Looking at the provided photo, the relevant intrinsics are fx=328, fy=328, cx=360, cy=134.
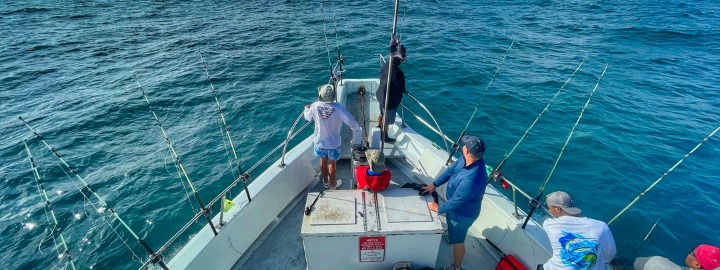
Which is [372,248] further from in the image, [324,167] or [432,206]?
[324,167]

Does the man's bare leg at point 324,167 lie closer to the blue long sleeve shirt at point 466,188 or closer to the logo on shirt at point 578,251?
the blue long sleeve shirt at point 466,188

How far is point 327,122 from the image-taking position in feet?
15.1

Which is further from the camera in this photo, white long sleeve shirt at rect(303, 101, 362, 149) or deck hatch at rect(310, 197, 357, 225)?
white long sleeve shirt at rect(303, 101, 362, 149)

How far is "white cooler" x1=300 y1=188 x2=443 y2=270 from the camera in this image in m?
3.36

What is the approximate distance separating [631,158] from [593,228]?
7.18 m

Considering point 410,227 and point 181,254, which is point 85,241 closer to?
point 181,254

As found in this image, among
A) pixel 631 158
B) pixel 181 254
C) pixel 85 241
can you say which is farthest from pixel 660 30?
pixel 85 241

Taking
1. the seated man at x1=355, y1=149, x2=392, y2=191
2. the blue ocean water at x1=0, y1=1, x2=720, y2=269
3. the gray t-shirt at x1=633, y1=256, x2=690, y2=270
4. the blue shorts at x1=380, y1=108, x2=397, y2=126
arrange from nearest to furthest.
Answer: the gray t-shirt at x1=633, y1=256, x2=690, y2=270 → the seated man at x1=355, y1=149, x2=392, y2=191 → the blue shorts at x1=380, y1=108, x2=397, y2=126 → the blue ocean water at x1=0, y1=1, x2=720, y2=269

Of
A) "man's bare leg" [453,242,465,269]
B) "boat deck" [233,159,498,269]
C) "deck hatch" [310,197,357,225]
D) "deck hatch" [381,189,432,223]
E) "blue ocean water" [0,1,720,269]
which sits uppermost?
"deck hatch" [310,197,357,225]

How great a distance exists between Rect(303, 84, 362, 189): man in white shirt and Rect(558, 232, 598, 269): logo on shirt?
2798mm

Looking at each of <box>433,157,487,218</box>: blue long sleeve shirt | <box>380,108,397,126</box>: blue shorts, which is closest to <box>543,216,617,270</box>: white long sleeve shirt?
<box>433,157,487,218</box>: blue long sleeve shirt

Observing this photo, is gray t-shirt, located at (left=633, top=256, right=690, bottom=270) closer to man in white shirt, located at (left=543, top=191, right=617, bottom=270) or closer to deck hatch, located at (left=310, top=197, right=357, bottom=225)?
man in white shirt, located at (left=543, top=191, right=617, bottom=270)

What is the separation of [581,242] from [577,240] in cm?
3

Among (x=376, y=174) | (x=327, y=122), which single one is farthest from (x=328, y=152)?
(x=376, y=174)
